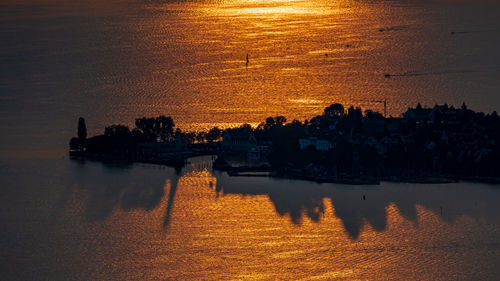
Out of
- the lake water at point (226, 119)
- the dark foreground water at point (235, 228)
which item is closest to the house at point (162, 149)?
the lake water at point (226, 119)

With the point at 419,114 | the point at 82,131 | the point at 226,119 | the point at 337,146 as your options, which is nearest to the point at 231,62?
the point at 226,119

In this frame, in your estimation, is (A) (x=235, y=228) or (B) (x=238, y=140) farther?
(B) (x=238, y=140)

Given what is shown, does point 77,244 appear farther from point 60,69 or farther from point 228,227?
point 60,69

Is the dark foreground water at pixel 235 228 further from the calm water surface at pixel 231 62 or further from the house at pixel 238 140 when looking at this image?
the calm water surface at pixel 231 62

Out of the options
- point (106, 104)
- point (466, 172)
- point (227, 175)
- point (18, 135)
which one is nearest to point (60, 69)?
point (106, 104)

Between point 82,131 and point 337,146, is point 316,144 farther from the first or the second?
point 82,131

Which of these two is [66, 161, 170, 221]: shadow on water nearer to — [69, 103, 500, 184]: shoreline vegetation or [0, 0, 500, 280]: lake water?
[0, 0, 500, 280]: lake water

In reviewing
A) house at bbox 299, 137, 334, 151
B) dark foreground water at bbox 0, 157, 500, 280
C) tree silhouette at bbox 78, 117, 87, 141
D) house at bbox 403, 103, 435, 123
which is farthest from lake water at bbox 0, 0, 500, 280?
house at bbox 299, 137, 334, 151
